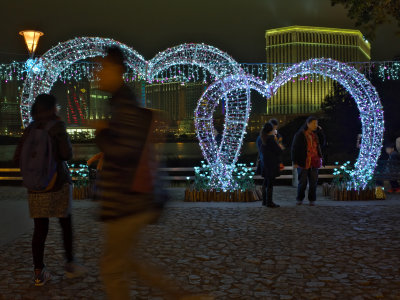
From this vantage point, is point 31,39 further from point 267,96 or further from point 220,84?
point 267,96

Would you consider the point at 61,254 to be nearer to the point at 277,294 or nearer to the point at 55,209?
the point at 55,209

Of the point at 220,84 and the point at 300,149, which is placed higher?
the point at 220,84

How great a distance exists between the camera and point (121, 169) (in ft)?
9.26

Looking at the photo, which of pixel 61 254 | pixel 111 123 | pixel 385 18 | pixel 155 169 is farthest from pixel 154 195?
pixel 385 18

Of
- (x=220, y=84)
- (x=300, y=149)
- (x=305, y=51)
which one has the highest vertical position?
(x=305, y=51)

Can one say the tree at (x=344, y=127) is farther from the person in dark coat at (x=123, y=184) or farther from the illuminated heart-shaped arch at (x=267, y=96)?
the person in dark coat at (x=123, y=184)

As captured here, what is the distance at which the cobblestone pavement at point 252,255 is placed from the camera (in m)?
4.10

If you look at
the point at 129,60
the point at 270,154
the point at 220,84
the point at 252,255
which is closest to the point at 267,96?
the point at 220,84

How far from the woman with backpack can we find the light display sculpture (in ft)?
19.3

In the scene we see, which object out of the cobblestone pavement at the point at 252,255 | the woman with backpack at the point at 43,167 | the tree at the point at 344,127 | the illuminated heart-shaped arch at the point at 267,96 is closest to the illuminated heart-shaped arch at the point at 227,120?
the illuminated heart-shaped arch at the point at 267,96

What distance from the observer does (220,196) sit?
9.52 m

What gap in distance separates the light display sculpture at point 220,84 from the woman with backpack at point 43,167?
5894 mm

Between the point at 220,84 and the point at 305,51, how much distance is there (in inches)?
4064

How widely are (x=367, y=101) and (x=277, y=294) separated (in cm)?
763
